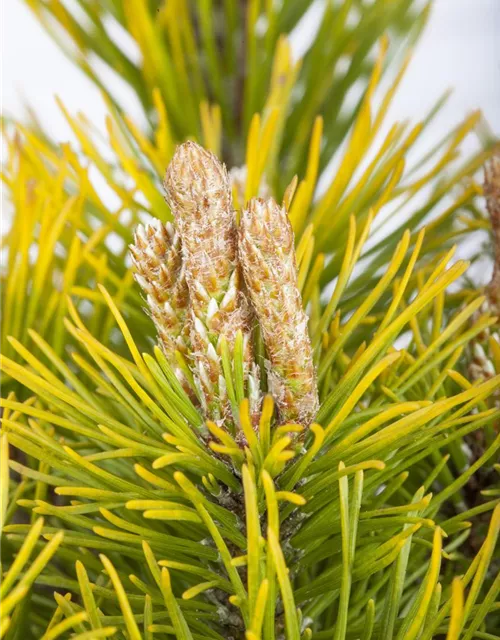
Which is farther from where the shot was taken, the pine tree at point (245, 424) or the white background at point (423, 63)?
the white background at point (423, 63)

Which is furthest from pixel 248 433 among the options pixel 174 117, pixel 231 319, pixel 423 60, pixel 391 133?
pixel 423 60

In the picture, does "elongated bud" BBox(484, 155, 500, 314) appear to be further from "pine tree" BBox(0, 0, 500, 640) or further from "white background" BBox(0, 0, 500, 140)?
"white background" BBox(0, 0, 500, 140)

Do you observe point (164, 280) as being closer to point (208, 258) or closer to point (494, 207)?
point (208, 258)

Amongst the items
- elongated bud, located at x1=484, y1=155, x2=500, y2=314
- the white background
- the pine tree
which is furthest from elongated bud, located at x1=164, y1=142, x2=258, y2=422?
the white background

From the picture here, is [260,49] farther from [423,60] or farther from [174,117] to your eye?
[423,60]

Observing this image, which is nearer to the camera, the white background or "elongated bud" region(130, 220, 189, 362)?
"elongated bud" region(130, 220, 189, 362)

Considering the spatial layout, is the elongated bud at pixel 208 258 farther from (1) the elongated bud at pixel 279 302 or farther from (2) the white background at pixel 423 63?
(2) the white background at pixel 423 63

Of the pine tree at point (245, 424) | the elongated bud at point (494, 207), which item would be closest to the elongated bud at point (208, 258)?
the pine tree at point (245, 424)

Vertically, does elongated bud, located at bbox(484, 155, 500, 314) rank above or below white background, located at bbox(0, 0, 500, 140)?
below
